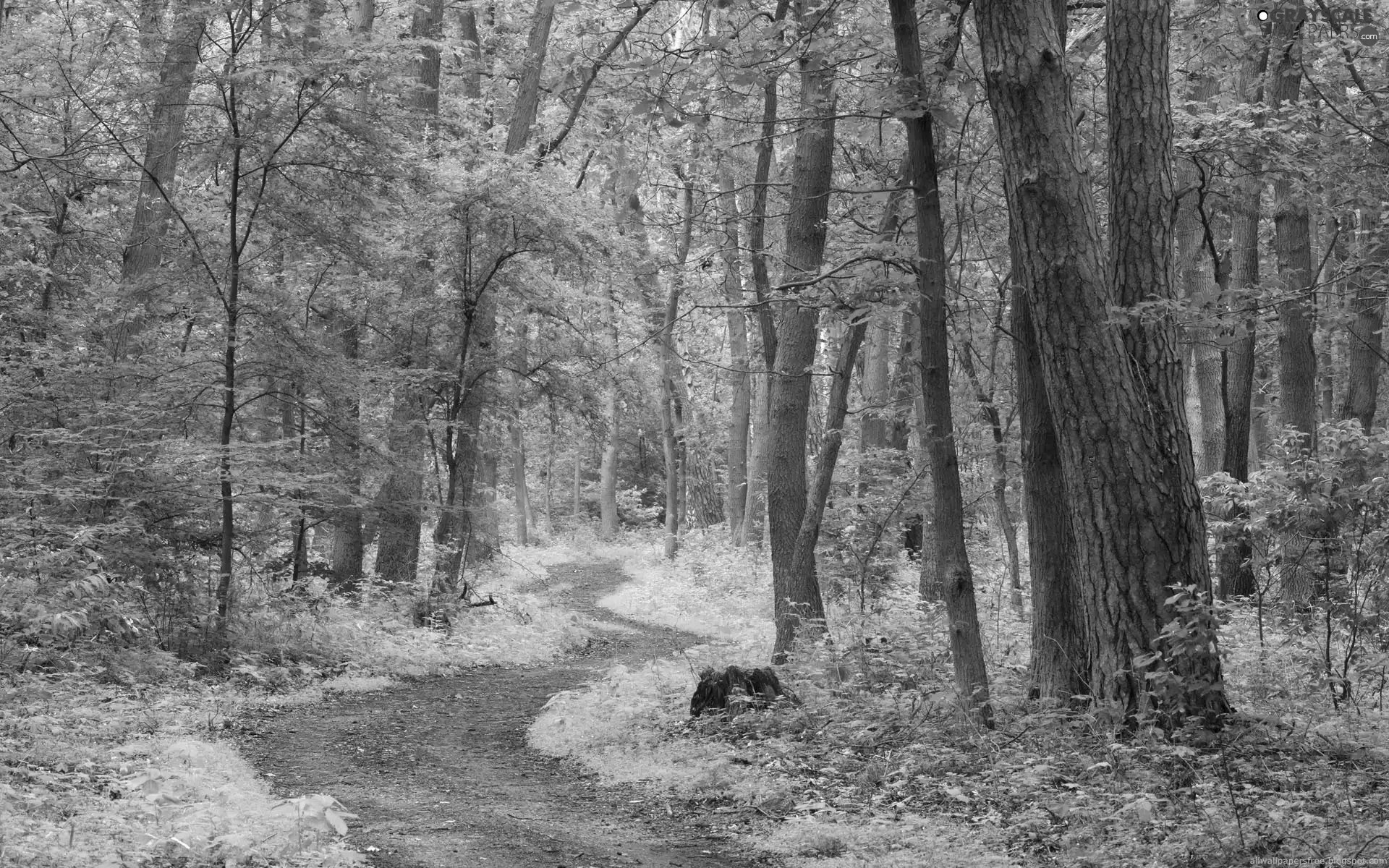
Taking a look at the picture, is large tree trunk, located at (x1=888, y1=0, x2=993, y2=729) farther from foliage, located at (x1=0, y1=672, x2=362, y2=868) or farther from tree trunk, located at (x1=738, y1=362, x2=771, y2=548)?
tree trunk, located at (x1=738, y1=362, x2=771, y2=548)

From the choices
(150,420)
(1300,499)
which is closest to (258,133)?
(150,420)

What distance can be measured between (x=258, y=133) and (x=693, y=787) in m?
8.20

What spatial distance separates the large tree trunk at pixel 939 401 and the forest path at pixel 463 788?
233cm

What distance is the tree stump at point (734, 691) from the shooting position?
8.53m

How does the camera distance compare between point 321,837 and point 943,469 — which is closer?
point 321,837

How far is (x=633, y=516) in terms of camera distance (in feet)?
148

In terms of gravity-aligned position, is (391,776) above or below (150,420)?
below

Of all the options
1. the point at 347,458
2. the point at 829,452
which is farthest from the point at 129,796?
the point at 347,458

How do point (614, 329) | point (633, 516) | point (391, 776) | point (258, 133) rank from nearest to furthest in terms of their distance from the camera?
1. point (391, 776)
2. point (258, 133)
3. point (614, 329)
4. point (633, 516)

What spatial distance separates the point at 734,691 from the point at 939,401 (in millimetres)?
2934

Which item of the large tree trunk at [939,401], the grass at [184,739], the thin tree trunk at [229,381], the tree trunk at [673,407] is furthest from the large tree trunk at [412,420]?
the large tree trunk at [939,401]

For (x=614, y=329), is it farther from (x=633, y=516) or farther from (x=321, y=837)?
(x=633, y=516)

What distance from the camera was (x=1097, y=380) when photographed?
645 cm

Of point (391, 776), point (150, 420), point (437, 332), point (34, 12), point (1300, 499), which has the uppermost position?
point (34, 12)
